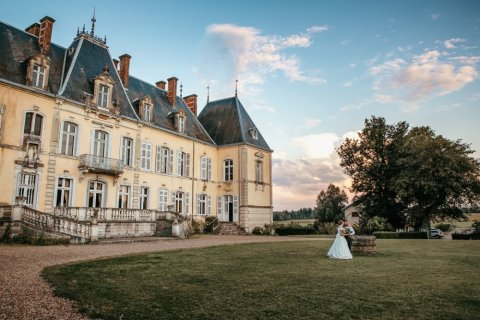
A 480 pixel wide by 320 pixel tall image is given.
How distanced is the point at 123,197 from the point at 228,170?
10937 millimetres

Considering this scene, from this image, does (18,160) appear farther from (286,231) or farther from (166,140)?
(286,231)

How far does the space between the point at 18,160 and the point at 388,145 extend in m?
Answer: 31.7

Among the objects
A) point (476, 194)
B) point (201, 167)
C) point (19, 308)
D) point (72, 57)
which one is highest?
point (72, 57)

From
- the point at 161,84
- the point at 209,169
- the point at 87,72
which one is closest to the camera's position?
the point at 87,72

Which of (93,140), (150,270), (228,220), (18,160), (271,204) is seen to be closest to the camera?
(150,270)

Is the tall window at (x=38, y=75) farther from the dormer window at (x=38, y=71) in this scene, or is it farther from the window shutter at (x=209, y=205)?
the window shutter at (x=209, y=205)

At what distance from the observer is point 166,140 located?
87.0 ft

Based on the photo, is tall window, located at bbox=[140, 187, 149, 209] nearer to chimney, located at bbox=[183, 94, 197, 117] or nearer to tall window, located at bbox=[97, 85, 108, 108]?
tall window, located at bbox=[97, 85, 108, 108]

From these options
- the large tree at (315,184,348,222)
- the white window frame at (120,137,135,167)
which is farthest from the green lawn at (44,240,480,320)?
the large tree at (315,184,348,222)

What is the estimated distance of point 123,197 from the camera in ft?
74.3

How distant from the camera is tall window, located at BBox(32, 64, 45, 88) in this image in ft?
61.3

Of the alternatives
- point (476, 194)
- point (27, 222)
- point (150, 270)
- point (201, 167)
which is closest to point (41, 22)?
point (27, 222)

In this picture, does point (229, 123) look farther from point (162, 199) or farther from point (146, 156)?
point (162, 199)

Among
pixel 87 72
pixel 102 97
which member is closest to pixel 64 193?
pixel 102 97
